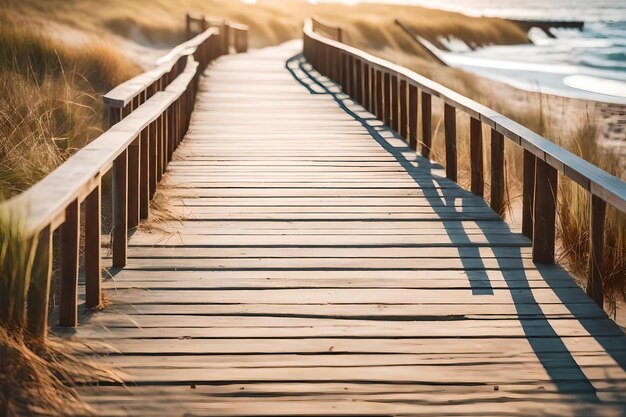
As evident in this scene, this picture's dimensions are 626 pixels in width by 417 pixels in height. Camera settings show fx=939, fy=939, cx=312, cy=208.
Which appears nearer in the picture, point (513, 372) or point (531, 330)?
point (513, 372)

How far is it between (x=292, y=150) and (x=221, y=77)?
783cm

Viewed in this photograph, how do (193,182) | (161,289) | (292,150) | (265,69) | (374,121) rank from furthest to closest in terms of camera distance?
(265,69)
(374,121)
(292,150)
(193,182)
(161,289)

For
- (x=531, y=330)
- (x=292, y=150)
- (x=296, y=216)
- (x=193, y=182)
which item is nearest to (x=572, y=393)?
(x=531, y=330)

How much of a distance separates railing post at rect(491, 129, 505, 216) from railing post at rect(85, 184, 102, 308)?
2867mm

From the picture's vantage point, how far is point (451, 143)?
7.02 m

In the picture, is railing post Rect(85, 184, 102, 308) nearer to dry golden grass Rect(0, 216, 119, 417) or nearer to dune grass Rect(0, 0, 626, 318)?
dry golden grass Rect(0, 216, 119, 417)

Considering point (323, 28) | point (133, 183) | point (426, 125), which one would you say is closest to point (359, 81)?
point (426, 125)

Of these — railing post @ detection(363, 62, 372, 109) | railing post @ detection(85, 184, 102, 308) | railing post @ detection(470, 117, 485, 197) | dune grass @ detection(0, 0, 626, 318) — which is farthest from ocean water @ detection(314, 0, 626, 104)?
railing post @ detection(85, 184, 102, 308)

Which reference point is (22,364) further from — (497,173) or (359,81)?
(359,81)

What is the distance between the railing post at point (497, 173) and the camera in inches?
231

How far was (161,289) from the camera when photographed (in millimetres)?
4227

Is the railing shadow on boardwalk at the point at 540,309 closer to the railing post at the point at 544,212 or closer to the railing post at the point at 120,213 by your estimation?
the railing post at the point at 544,212

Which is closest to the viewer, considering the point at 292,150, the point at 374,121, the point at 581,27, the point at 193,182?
the point at 193,182

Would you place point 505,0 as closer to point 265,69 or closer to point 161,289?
point 265,69
